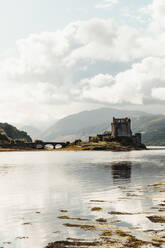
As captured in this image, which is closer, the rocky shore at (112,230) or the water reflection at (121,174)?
the rocky shore at (112,230)

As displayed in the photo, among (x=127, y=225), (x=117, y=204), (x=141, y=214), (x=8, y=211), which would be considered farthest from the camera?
(x=117, y=204)

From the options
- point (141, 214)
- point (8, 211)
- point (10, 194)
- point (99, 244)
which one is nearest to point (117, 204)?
point (141, 214)

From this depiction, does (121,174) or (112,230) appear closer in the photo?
(112,230)

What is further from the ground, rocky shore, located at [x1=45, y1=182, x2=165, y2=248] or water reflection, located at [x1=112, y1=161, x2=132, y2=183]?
rocky shore, located at [x1=45, y1=182, x2=165, y2=248]

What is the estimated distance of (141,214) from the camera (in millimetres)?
28109

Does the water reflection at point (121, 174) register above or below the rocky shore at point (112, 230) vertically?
below

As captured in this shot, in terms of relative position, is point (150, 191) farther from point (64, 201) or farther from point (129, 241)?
point (129, 241)

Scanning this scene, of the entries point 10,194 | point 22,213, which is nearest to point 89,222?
point 22,213

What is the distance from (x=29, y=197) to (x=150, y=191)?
17130mm

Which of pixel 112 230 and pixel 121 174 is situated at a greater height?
pixel 112 230

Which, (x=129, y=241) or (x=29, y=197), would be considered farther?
(x=29, y=197)

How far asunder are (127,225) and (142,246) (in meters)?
5.26

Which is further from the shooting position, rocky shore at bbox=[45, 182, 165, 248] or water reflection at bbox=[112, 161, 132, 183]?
water reflection at bbox=[112, 161, 132, 183]

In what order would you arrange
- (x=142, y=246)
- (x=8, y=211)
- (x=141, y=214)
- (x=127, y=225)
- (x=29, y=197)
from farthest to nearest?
(x=29, y=197)
(x=8, y=211)
(x=141, y=214)
(x=127, y=225)
(x=142, y=246)
